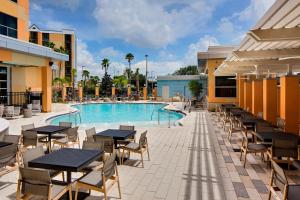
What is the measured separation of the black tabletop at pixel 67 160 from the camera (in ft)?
14.2

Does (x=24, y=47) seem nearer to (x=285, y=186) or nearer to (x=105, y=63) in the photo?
(x=285, y=186)

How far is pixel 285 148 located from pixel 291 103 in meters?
3.31

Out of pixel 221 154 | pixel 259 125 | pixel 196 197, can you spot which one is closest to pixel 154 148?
pixel 221 154

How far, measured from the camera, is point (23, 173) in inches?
156

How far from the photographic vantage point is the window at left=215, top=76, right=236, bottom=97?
21766mm

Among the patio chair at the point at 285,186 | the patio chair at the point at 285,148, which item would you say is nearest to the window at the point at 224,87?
the patio chair at the point at 285,148

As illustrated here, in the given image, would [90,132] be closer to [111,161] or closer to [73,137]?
[73,137]

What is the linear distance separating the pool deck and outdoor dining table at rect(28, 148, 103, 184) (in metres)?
0.77

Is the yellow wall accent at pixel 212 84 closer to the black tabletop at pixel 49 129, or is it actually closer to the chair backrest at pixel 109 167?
the black tabletop at pixel 49 129

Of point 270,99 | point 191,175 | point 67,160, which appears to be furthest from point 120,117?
point 67,160

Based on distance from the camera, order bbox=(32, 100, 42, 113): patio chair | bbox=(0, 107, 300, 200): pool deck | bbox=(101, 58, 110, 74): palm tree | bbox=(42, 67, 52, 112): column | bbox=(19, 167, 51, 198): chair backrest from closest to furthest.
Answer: bbox=(19, 167, 51, 198): chair backrest, bbox=(0, 107, 300, 200): pool deck, bbox=(32, 100, 42, 113): patio chair, bbox=(42, 67, 52, 112): column, bbox=(101, 58, 110, 74): palm tree

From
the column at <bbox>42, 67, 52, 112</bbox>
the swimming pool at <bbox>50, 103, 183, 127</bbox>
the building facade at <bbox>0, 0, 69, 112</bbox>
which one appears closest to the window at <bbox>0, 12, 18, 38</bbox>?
the building facade at <bbox>0, 0, 69, 112</bbox>

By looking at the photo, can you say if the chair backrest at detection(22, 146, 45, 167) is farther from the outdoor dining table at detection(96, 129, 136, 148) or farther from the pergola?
the pergola

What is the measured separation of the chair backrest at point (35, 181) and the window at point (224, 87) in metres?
19.3
